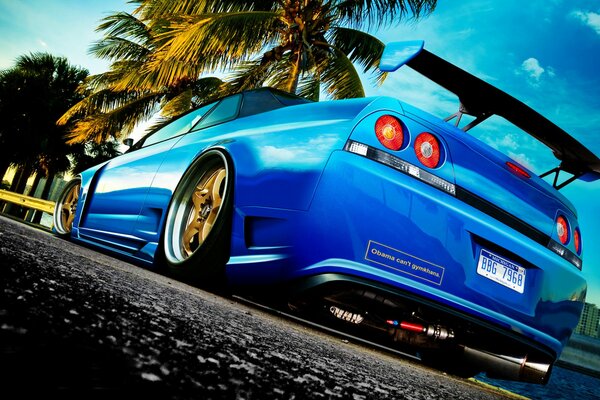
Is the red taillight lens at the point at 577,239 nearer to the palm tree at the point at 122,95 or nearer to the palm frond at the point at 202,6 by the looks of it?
the palm frond at the point at 202,6

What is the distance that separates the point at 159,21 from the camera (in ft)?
29.0

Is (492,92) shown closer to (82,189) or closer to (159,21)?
(82,189)

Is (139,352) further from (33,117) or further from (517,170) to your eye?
(33,117)

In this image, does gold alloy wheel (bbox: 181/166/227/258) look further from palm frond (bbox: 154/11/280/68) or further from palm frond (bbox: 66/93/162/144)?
palm frond (bbox: 66/93/162/144)

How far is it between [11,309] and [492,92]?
8.46 feet

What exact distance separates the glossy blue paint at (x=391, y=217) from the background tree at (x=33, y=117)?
70.6 feet

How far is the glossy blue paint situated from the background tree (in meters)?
21.5

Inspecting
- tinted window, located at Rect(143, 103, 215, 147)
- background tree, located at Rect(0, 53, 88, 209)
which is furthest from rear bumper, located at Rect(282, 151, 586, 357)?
background tree, located at Rect(0, 53, 88, 209)

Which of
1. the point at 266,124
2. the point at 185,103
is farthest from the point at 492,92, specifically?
the point at 185,103

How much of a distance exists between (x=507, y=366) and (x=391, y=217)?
1.09 meters

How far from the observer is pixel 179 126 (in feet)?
12.8

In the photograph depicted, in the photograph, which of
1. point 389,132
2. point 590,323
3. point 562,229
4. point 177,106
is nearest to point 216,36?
point 177,106

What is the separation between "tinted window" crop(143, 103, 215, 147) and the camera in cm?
363

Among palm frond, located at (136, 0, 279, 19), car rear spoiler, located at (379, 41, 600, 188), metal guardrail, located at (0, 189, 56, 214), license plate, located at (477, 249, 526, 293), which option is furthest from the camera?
palm frond, located at (136, 0, 279, 19)
